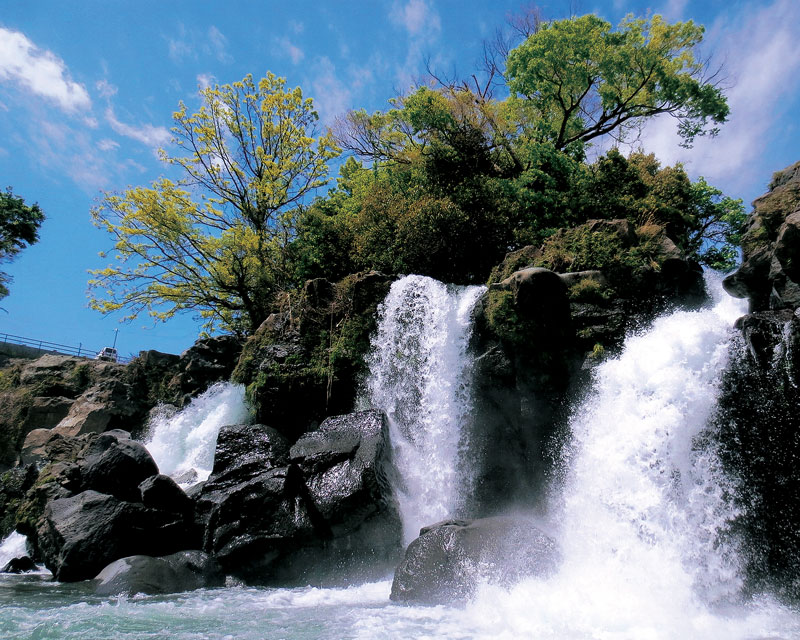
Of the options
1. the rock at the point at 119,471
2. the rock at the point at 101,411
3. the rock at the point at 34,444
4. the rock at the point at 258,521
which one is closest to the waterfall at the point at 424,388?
the rock at the point at 258,521

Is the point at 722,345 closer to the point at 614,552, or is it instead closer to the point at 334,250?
the point at 614,552

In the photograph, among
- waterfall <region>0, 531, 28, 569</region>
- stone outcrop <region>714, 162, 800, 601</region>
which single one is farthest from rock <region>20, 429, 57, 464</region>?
stone outcrop <region>714, 162, 800, 601</region>

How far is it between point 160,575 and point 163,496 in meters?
1.82

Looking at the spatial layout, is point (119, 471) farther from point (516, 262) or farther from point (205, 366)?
point (516, 262)

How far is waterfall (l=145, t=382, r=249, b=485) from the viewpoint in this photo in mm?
13734

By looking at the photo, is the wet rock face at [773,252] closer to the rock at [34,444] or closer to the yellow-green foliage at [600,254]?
the yellow-green foliage at [600,254]

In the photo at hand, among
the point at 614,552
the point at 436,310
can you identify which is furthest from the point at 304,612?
the point at 436,310

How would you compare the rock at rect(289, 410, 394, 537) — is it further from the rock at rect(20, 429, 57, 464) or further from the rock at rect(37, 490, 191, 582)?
the rock at rect(20, 429, 57, 464)

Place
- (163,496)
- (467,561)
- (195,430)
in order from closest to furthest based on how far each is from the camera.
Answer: (467,561), (163,496), (195,430)

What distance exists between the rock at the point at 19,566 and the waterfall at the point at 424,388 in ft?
25.0

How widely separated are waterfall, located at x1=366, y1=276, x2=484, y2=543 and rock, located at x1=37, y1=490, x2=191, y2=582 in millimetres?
4472

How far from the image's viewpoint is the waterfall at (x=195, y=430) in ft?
45.1

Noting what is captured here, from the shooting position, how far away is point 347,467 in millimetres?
9203

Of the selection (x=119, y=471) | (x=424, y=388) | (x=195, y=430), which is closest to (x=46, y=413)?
(x=195, y=430)
